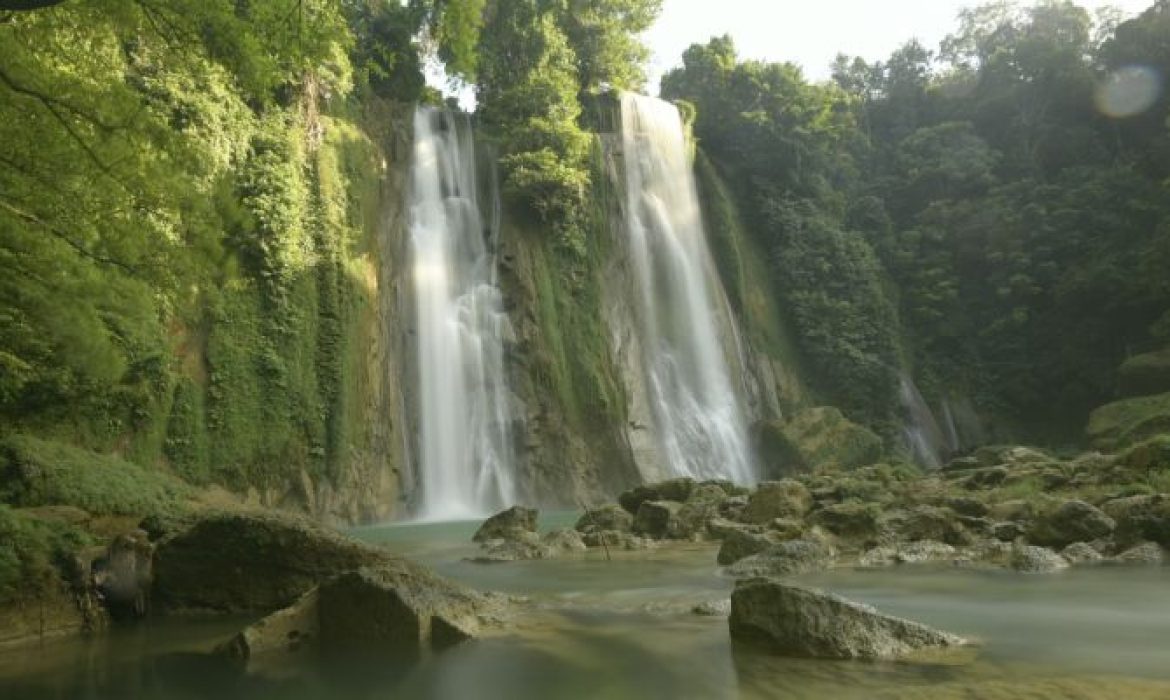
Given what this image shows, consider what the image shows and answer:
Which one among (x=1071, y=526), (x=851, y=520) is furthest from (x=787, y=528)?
(x=1071, y=526)

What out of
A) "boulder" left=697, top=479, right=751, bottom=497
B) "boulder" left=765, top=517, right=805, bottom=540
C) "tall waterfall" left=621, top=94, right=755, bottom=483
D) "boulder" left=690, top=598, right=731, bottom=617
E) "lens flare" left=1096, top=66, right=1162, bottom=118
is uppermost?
"lens flare" left=1096, top=66, right=1162, bottom=118

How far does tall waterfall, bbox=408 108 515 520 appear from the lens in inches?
827

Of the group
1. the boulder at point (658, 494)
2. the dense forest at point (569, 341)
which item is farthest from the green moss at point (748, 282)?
the boulder at point (658, 494)

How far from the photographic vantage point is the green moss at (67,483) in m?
8.43

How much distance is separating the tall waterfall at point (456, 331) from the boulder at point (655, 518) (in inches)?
303

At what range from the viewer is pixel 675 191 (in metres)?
31.3

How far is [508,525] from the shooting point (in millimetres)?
12617

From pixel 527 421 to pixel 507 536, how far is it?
10.7m

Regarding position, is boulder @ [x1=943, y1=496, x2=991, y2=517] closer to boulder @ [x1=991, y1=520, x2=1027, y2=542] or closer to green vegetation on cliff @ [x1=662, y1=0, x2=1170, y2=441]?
boulder @ [x1=991, y1=520, x2=1027, y2=542]

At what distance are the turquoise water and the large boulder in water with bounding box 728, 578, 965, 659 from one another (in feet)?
0.41

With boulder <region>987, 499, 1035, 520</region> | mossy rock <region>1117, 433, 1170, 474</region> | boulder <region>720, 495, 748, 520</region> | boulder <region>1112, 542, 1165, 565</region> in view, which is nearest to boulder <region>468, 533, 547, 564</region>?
boulder <region>720, 495, 748, 520</region>

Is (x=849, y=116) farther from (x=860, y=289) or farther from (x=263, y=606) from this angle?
(x=263, y=606)

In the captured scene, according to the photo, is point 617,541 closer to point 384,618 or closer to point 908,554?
point 908,554

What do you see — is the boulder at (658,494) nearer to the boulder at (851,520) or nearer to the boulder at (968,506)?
the boulder at (851,520)
